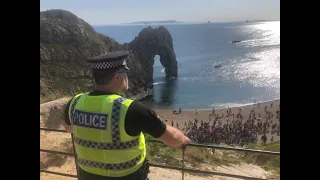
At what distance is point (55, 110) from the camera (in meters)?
17.7

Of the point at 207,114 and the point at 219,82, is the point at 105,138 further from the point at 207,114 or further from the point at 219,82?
the point at 219,82

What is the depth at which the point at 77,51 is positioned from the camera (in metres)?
52.6

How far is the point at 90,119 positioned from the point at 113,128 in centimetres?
17

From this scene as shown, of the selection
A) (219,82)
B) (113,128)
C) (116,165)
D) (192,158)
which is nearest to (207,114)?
(219,82)

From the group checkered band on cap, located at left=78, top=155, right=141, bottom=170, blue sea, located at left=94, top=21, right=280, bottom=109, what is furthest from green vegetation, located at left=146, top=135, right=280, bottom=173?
blue sea, located at left=94, top=21, right=280, bottom=109

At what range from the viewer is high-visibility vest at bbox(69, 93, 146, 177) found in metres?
2.08

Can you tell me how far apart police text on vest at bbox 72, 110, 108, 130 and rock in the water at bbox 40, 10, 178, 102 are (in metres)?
32.7

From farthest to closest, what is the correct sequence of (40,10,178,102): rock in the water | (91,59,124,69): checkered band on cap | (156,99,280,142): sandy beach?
(40,10,178,102): rock in the water → (156,99,280,142): sandy beach → (91,59,124,69): checkered band on cap

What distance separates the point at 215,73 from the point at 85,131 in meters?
80.2

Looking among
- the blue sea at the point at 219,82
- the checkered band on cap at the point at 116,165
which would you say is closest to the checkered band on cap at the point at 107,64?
the checkered band on cap at the point at 116,165

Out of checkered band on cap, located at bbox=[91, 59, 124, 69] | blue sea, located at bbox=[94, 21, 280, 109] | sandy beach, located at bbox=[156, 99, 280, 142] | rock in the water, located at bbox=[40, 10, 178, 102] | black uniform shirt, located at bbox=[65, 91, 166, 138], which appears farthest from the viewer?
blue sea, located at bbox=[94, 21, 280, 109]

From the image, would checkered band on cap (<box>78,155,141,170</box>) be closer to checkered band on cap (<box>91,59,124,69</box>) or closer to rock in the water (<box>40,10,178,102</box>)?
checkered band on cap (<box>91,59,124,69</box>)

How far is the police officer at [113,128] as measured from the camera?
2047 millimetres
